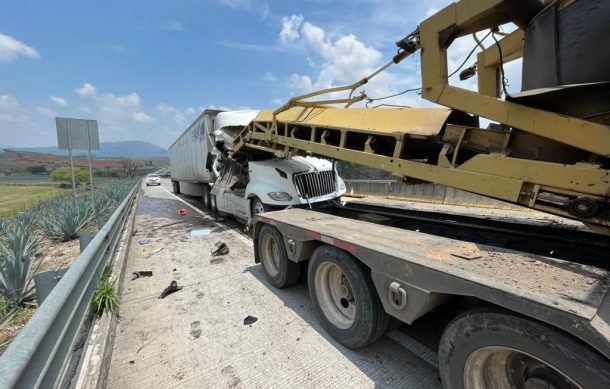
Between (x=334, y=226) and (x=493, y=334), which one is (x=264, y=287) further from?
(x=493, y=334)

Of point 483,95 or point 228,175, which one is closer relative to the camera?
point 483,95

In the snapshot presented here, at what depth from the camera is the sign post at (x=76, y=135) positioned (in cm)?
871

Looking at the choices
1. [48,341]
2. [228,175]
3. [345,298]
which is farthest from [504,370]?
[228,175]

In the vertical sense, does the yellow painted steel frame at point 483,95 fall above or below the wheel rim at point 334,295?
above

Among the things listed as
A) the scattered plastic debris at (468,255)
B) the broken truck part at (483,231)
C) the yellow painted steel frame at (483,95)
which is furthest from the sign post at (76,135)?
the scattered plastic debris at (468,255)

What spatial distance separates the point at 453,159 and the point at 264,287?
3068 mm

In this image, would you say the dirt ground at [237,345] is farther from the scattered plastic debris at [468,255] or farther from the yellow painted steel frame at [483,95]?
the yellow painted steel frame at [483,95]

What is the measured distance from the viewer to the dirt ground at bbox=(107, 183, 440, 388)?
258 centimetres

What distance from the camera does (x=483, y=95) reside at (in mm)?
2725

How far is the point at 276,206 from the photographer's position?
6.75 m

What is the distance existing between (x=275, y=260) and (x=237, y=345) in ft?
5.36

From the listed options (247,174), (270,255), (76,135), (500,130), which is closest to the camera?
(500,130)

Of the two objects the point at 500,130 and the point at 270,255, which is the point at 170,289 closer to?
the point at 270,255

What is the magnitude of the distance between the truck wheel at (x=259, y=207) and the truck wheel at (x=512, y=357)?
203 inches
